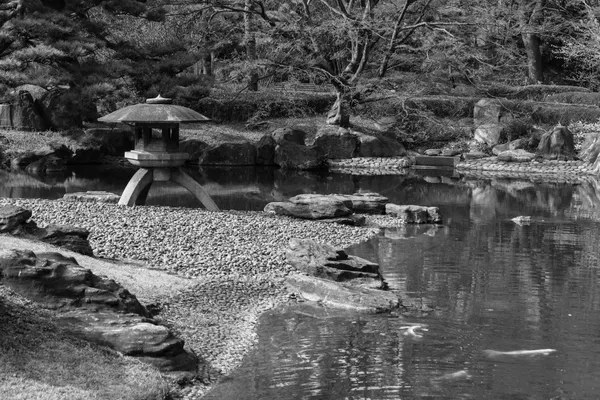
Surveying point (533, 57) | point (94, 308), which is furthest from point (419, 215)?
point (533, 57)

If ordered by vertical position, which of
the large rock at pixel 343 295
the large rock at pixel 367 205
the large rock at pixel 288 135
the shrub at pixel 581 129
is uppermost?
the shrub at pixel 581 129

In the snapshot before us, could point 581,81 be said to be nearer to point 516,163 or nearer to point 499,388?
point 516,163

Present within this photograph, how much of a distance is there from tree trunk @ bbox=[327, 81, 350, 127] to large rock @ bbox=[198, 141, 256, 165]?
14.5 feet

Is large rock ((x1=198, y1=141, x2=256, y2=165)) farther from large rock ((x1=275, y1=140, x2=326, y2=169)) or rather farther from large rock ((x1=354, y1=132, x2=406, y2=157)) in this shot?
large rock ((x1=354, y1=132, x2=406, y2=157))

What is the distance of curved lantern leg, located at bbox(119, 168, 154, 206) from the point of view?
1816 centimetres

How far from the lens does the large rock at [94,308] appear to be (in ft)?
27.8

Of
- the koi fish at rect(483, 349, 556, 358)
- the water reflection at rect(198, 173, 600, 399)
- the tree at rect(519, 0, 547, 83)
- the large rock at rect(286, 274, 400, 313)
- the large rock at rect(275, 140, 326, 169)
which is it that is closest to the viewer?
the water reflection at rect(198, 173, 600, 399)

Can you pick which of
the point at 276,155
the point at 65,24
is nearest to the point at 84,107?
the point at 65,24

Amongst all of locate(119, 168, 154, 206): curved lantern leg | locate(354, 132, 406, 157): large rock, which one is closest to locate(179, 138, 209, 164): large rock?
locate(354, 132, 406, 157): large rock

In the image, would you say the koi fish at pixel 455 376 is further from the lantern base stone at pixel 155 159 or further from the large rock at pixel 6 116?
the large rock at pixel 6 116

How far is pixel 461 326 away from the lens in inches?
434

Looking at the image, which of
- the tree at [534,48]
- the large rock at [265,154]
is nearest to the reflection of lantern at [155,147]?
the large rock at [265,154]

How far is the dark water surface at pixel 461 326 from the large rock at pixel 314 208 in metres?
1.36

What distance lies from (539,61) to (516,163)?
11.7 metres
